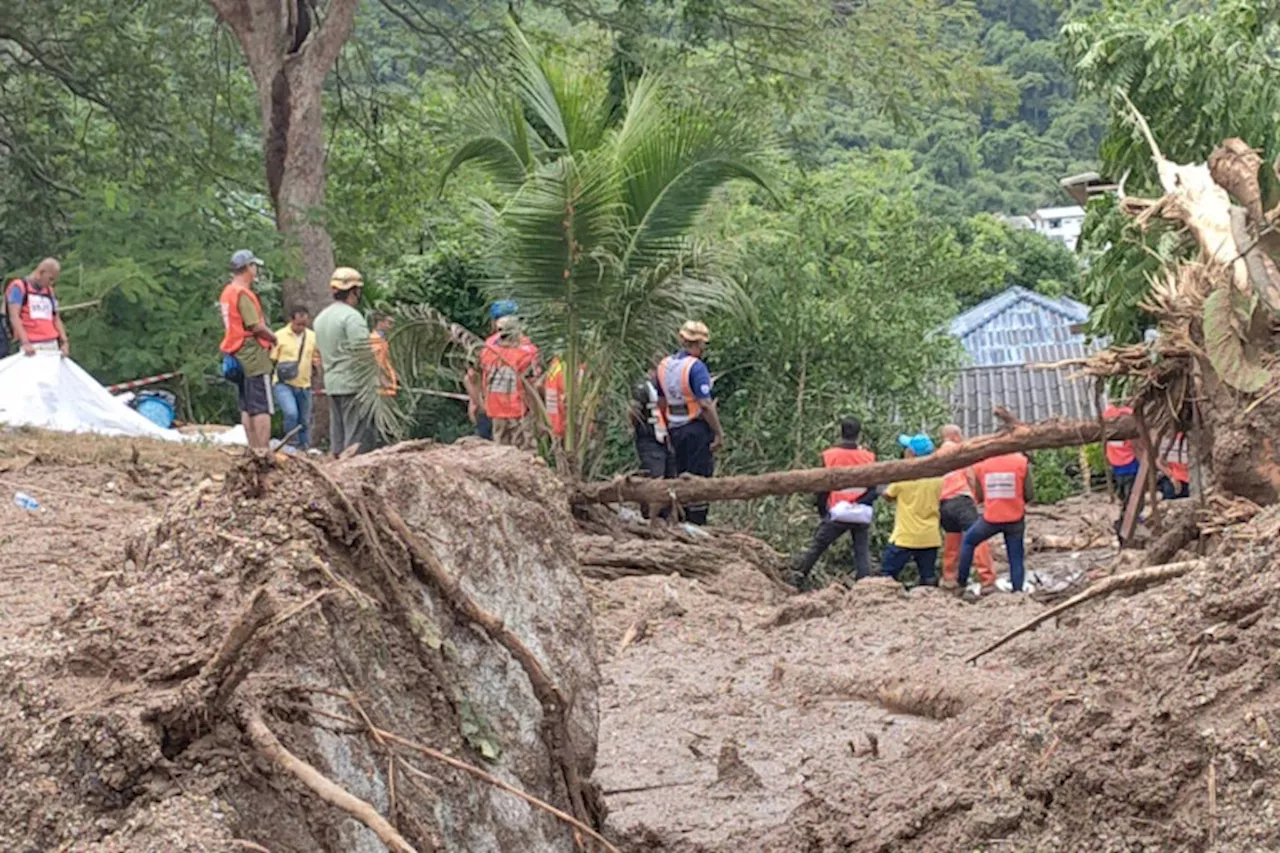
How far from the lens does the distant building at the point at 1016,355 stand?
2938 centimetres

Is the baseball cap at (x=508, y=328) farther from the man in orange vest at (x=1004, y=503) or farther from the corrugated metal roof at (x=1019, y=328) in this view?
the corrugated metal roof at (x=1019, y=328)

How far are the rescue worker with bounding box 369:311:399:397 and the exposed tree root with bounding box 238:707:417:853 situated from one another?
9.79m

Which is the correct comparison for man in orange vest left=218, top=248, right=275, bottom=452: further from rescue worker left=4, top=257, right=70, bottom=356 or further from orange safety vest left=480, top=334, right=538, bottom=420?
rescue worker left=4, top=257, right=70, bottom=356

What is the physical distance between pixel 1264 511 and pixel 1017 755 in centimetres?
99

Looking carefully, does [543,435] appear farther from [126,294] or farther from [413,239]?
[413,239]

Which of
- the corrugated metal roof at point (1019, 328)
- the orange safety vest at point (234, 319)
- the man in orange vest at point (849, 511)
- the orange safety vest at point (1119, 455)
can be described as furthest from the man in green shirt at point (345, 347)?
the corrugated metal roof at point (1019, 328)

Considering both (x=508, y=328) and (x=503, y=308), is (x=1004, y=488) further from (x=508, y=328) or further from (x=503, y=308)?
(x=503, y=308)

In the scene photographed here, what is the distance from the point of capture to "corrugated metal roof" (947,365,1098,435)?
29.1m

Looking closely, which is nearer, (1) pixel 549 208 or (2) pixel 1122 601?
(2) pixel 1122 601

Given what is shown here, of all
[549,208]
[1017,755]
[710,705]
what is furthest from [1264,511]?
[549,208]

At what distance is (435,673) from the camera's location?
15.1 feet

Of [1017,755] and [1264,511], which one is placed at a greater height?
[1264,511]

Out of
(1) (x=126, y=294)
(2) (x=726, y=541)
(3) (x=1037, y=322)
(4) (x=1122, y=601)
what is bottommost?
(3) (x=1037, y=322)


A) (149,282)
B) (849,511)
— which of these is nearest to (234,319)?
(149,282)
